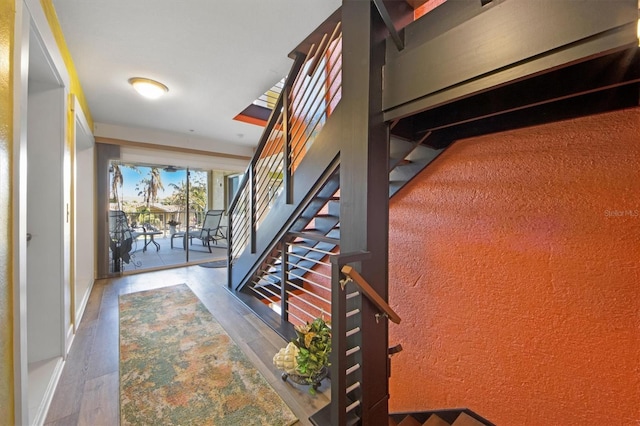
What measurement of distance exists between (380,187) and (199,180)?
505 centimetres

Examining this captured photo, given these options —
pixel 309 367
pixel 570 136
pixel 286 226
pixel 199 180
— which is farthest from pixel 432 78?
pixel 199 180

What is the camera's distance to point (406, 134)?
146 centimetres

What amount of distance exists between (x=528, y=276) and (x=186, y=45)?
2.91 m

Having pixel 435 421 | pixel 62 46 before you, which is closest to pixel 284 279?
pixel 435 421

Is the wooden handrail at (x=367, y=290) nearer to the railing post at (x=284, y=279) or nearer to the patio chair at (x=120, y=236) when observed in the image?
the railing post at (x=284, y=279)

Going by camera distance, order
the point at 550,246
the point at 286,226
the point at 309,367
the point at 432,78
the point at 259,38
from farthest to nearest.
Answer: the point at 286,226 → the point at 259,38 → the point at 309,367 → the point at 550,246 → the point at 432,78

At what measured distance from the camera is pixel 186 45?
2111 millimetres

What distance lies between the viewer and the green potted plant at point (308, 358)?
5.51 feet

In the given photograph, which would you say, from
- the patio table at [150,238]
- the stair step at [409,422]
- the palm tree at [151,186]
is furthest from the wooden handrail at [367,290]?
the patio table at [150,238]

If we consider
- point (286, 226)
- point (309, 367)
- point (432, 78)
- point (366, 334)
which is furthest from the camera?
point (286, 226)

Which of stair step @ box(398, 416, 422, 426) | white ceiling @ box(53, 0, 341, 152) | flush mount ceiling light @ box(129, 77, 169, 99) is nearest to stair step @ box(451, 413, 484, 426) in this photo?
stair step @ box(398, 416, 422, 426)

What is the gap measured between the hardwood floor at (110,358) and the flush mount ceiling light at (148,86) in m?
2.36

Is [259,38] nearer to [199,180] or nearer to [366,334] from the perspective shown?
[366,334]

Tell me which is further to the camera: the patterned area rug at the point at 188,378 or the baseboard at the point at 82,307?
the baseboard at the point at 82,307
